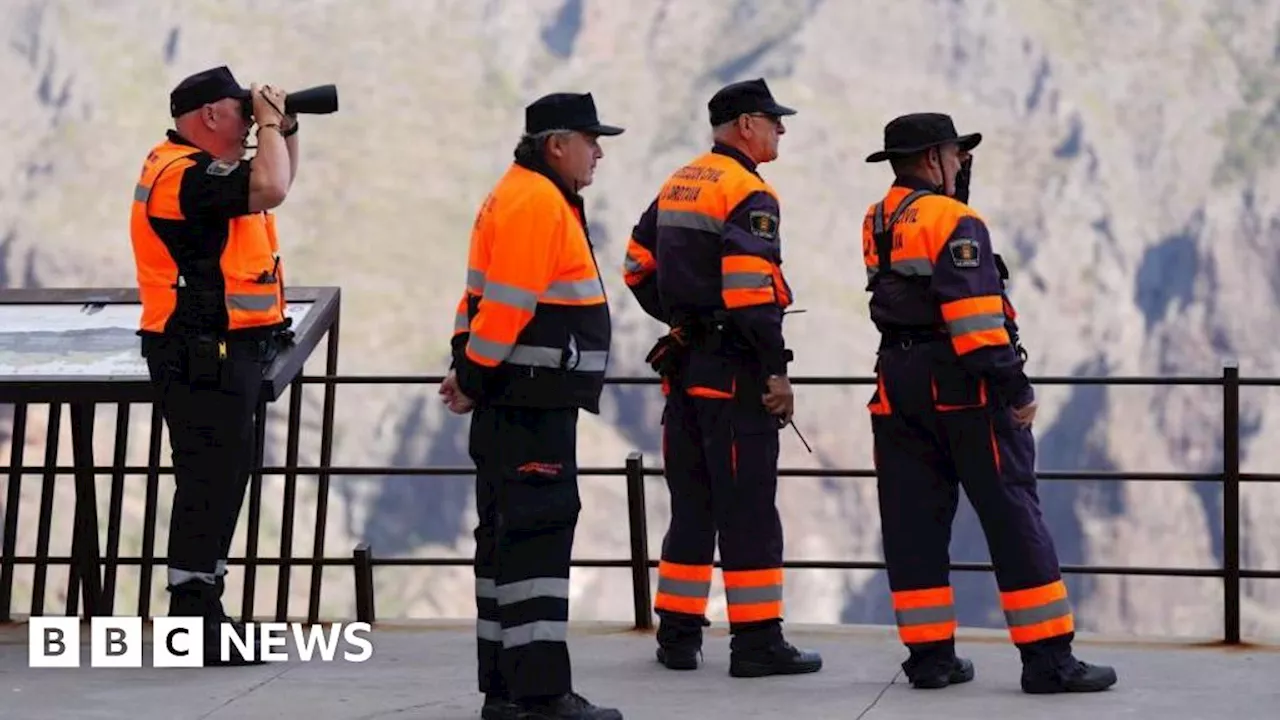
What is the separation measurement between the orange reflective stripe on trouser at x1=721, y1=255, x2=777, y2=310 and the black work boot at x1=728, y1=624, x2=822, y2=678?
1.12 metres

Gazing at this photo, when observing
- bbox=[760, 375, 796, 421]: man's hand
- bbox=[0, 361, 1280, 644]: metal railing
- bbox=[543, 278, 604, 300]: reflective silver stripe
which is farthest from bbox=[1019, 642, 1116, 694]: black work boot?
bbox=[543, 278, 604, 300]: reflective silver stripe

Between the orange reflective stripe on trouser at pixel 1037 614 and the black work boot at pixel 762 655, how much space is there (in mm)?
827

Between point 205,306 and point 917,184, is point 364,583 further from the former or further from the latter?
point 917,184

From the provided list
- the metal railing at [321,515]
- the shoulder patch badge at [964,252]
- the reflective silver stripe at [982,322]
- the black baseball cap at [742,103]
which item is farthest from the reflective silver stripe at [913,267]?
the metal railing at [321,515]

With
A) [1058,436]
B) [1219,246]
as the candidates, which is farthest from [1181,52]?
[1058,436]

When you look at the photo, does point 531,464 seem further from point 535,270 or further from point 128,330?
point 128,330

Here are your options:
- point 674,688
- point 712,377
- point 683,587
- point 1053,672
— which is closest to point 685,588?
point 683,587

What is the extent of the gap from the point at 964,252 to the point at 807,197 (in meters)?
92.9

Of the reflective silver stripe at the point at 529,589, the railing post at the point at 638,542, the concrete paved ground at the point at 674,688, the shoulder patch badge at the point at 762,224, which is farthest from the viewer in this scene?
the railing post at the point at 638,542

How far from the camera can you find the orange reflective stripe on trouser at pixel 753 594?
6754 mm

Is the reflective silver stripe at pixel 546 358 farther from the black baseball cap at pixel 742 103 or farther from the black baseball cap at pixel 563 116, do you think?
the black baseball cap at pixel 742 103

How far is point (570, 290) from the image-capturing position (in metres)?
5.67

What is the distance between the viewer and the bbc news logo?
6992mm

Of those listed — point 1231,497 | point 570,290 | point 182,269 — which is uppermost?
point 182,269
